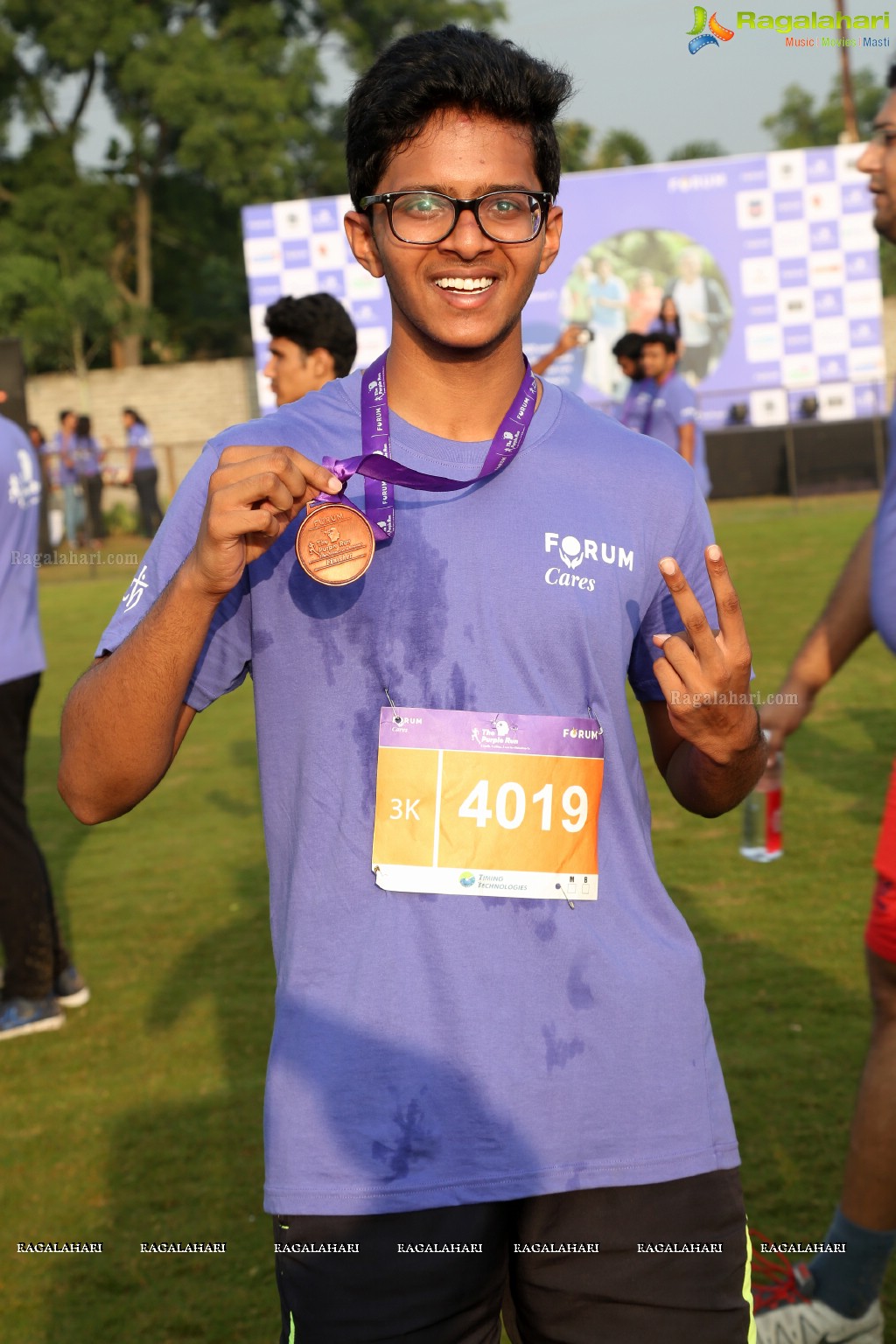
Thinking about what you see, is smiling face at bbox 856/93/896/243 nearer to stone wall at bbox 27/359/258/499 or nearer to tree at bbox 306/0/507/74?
stone wall at bbox 27/359/258/499

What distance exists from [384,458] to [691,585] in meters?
0.51

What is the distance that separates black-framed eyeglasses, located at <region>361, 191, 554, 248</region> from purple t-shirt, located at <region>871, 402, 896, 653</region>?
1.13 meters

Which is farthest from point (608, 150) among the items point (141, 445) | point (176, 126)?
point (141, 445)

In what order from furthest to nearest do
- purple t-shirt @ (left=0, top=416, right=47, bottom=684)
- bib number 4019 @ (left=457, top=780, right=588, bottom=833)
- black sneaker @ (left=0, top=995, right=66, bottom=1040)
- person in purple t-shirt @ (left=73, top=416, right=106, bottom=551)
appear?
person in purple t-shirt @ (left=73, top=416, right=106, bottom=551)
black sneaker @ (left=0, top=995, right=66, bottom=1040)
purple t-shirt @ (left=0, top=416, right=47, bottom=684)
bib number 4019 @ (left=457, top=780, right=588, bottom=833)

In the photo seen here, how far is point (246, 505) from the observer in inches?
72.6

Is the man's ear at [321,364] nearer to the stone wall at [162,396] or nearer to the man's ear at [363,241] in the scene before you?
the man's ear at [363,241]

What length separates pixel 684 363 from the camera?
25.7m

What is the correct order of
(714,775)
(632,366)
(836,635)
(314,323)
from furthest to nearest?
1. (632,366)
2. (314,323)
3. (836,635)
4. (714,775)

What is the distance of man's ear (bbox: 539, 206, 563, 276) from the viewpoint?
87.7 inches

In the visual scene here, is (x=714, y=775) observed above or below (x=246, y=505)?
below

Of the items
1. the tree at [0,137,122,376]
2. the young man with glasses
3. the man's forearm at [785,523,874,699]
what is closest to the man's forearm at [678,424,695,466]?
the man's forearm at [785,523,874,699]

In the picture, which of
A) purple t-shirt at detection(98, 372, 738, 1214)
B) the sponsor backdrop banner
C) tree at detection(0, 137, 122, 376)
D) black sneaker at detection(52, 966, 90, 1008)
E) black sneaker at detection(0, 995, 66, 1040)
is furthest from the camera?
tree at detection(0, 137, 122, 376)

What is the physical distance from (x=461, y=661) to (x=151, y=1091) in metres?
3.22

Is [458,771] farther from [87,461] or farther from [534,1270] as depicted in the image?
[87,461]
